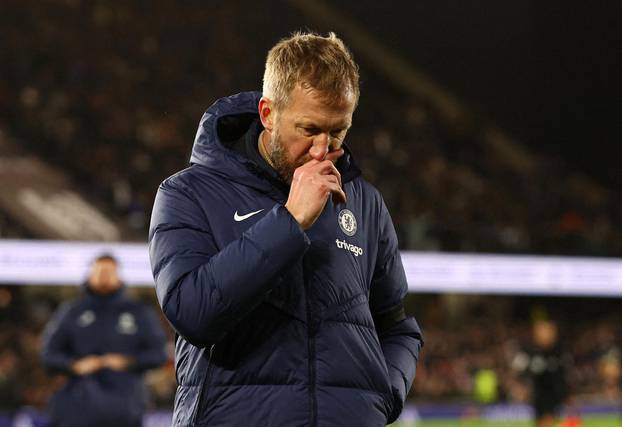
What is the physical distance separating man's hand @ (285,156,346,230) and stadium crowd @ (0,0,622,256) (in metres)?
14.8

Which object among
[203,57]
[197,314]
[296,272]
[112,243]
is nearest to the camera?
[197,314]

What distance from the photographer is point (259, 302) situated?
206 cm

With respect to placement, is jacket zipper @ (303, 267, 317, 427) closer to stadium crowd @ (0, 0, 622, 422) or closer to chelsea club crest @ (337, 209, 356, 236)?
chelsea club crest @ (337, 209, 356, 236)

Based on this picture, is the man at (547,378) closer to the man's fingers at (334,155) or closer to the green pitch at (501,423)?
the green pitch at (501,423)

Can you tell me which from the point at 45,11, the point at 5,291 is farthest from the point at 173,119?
the point at 5,291

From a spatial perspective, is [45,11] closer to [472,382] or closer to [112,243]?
[112,243]

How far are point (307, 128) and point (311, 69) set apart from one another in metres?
0.12

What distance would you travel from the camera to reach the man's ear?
2201 millimetres

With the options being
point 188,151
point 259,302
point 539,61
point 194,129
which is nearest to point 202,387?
point 259,302

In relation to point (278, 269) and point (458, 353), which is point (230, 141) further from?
point (458, 353)

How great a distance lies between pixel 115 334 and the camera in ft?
23.5

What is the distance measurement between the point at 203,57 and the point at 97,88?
3190 mm

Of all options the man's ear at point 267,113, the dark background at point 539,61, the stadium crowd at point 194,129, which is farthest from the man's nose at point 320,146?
the dark background at point 539,61

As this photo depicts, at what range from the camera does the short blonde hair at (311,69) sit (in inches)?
84.0
